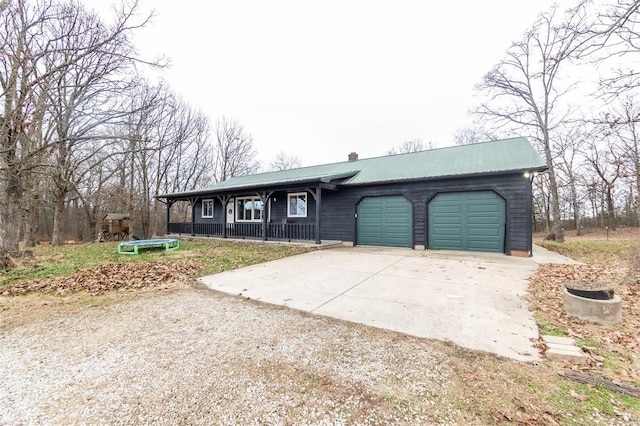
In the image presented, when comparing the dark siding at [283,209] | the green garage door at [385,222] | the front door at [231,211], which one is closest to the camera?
the green garage door at [385,222]

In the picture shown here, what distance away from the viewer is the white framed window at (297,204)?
13.0m

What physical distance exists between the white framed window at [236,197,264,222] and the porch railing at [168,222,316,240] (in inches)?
→ 41.5

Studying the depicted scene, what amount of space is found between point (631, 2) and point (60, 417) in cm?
869

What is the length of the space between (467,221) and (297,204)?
7596 millimetres

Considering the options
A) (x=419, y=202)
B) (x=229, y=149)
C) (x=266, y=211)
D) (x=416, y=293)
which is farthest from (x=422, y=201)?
(x=229, y=149)

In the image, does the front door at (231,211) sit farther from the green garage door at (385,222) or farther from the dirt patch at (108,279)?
the dirt patch at (108,279)

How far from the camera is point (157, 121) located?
8898 mm

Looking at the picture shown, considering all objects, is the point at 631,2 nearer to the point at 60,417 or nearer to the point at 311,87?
the point at 60,417

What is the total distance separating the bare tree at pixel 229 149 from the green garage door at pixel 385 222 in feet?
68.2

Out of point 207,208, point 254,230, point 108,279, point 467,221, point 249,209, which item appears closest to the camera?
point 108,279

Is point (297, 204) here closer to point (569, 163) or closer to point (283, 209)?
point (283, 209)

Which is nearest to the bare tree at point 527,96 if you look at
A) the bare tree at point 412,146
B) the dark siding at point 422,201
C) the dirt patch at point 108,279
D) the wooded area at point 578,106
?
the wooded area at point 578,106

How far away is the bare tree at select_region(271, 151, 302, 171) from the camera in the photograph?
3622cm

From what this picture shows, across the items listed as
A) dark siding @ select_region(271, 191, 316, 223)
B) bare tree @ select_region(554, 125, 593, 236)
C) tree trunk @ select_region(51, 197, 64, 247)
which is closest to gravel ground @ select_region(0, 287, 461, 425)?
dark siding @ select_region(271, 191, 316, 223)
